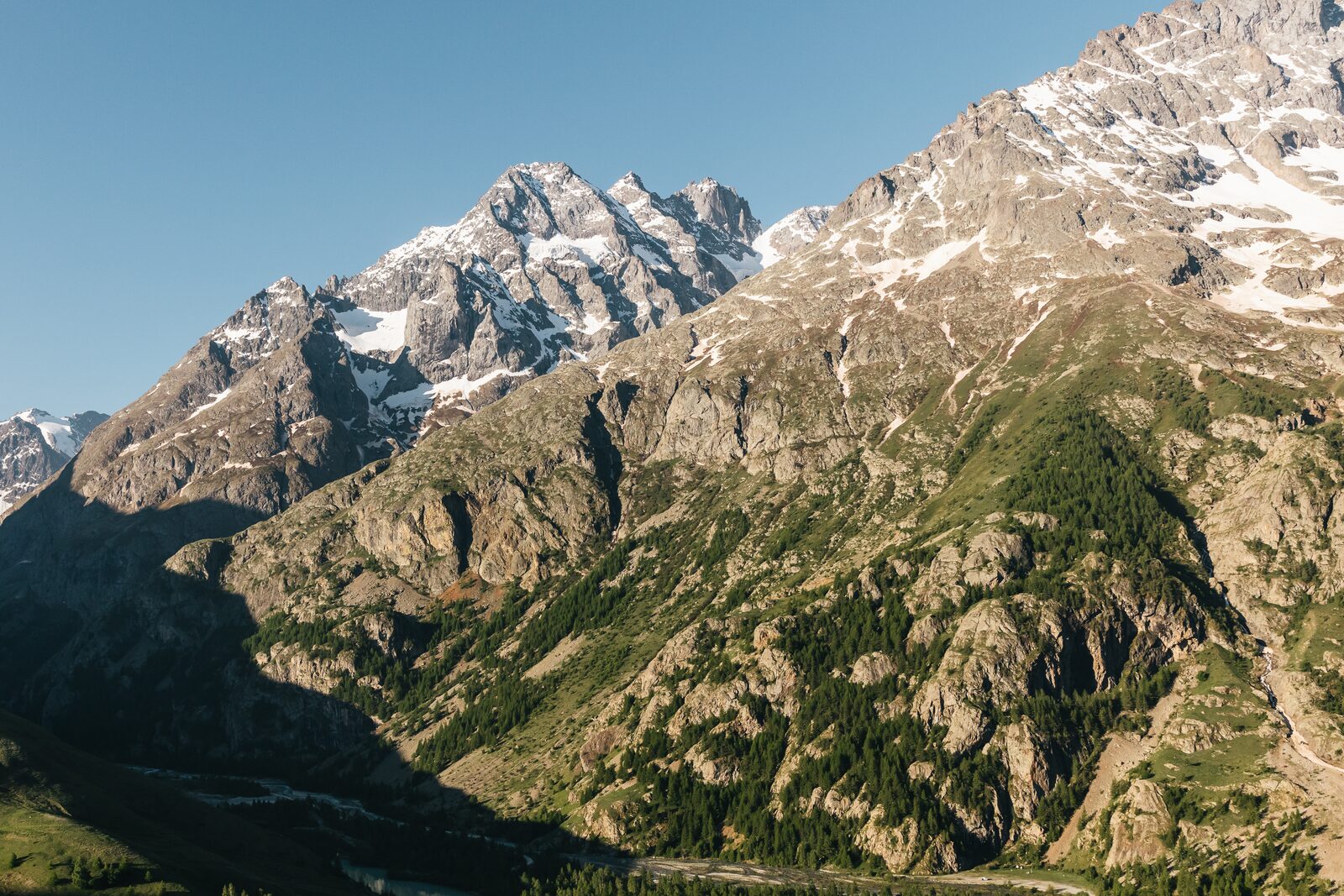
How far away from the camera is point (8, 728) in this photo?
186625mm

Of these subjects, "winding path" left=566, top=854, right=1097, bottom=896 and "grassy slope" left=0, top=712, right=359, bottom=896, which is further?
"winding path" left=566, top=854, right=1097, bottom=896

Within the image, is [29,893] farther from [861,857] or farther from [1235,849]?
[1235,849]

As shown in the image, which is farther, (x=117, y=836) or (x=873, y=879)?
(x=873, y=879)

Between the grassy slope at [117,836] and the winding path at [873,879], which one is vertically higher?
the grassy slope at [117,836]

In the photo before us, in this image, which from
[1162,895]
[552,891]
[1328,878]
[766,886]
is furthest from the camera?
[552,891]

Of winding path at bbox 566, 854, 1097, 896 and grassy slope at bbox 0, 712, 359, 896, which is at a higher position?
grassy slope at bbox 0, 712, 359, 896

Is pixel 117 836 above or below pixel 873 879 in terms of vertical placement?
above

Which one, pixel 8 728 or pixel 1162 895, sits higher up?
pixel 8 728

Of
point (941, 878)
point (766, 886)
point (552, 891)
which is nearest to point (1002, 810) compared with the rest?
point (941, 878)

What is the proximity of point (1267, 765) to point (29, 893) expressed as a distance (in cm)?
21280

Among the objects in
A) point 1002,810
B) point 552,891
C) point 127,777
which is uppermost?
point 127,777

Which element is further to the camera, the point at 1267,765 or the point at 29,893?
the point at 1267,765

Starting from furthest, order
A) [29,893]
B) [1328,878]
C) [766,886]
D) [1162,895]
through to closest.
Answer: [766,886] < [1162,895] < [1328,878] < [29,893]

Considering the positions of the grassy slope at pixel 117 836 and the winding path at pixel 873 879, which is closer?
the grassy slope at pixel 117 836
